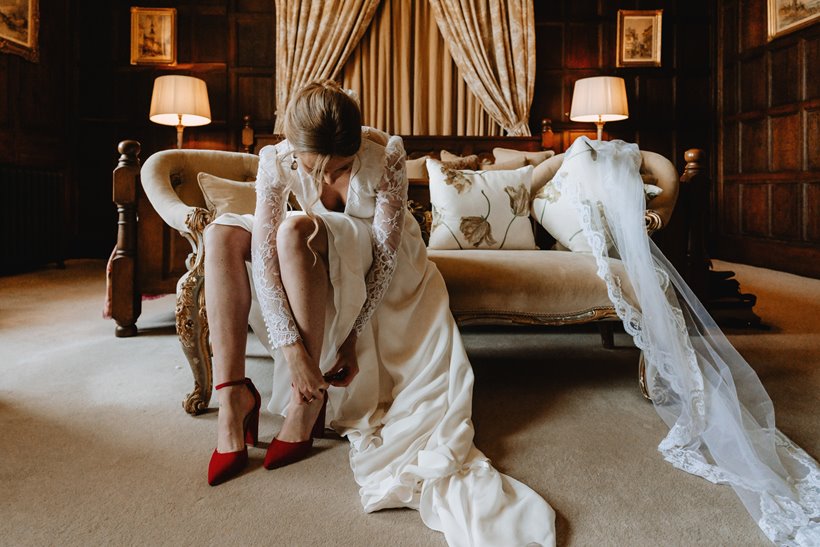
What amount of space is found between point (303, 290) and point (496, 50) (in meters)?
4.28

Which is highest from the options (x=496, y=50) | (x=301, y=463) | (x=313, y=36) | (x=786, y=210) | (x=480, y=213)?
A: (x=313, y=36)

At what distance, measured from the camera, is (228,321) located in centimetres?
136

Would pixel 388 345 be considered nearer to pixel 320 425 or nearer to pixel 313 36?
pixel 320 425

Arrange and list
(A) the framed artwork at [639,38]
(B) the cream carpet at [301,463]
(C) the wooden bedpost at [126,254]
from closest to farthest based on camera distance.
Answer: (B) the cream carpet at [301,463] → (C) the wooden bedpost at [126,254] → (A) the framed artwork at [639,38]

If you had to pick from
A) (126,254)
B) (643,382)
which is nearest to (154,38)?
(126,254)

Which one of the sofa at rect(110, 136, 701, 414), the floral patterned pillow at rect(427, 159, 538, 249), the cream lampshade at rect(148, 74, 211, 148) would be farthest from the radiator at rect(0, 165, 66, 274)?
the floral patterned pillow at rect(427, 159, 538, 249)

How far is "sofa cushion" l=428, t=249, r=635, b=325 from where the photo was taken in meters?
1.78

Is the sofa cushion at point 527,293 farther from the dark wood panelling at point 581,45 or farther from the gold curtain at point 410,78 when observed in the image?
the dark wood panelling at point 581,45

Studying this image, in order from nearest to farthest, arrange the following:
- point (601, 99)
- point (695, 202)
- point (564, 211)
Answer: point (564, 211), point (695, 202), point (601, 99)

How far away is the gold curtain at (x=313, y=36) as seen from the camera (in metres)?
4.96

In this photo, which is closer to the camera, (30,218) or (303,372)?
(303,372)

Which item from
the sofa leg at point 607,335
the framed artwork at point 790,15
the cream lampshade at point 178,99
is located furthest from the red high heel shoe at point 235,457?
the framed artwork at point 790,15

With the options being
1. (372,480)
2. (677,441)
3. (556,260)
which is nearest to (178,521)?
(372,480)

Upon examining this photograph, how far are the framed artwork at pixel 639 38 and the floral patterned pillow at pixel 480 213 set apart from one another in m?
3.61
